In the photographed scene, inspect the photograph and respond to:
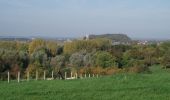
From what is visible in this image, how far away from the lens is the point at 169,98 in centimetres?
1355

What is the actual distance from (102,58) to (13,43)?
43479mm

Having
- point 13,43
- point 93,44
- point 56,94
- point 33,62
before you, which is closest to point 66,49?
point 93,44

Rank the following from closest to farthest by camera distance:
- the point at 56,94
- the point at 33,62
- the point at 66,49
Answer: the point at 56,94 → the point at 33,62 → the point at 66,49

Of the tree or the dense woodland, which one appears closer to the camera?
the dense woodland

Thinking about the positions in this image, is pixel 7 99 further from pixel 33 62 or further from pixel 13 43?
pixel 13 43

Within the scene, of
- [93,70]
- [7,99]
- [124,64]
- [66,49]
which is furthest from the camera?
[66,49]

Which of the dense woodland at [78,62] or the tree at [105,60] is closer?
the dense woodland at [78,62]

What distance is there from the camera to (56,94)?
14.6 m

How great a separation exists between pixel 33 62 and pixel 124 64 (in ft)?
59.3

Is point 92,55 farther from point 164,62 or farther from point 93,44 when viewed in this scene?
point 93,44

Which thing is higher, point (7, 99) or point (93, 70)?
point (7, 99)

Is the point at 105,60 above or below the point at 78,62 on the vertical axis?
above

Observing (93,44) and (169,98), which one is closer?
(169,98)

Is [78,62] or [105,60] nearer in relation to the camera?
[78,62]
